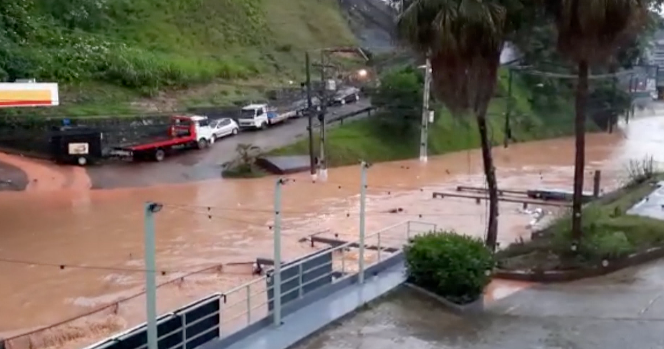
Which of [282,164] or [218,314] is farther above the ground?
[218,314]

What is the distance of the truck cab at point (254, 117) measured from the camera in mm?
46219

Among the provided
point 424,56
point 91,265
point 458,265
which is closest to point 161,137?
point 91,265

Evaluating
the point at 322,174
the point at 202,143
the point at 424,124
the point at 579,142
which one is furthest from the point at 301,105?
the point at 579,142

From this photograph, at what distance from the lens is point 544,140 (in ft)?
192

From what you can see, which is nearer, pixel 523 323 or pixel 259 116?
pixel 523 323

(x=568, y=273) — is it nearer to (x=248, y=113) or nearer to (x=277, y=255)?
(x=277, y=255)

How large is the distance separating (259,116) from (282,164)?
7978 mm

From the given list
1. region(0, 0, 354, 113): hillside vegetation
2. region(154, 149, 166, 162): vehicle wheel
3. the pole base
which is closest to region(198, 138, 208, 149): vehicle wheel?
region(154, 149, 166, 162): vehicle wheel

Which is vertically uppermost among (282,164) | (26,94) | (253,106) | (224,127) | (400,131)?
(26,94)

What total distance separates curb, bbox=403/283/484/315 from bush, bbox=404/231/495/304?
0.07 meters

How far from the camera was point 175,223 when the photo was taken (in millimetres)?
27062

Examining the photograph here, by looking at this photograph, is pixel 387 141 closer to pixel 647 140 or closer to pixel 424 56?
pixel 647 140

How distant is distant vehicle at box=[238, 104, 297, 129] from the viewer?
46.2m

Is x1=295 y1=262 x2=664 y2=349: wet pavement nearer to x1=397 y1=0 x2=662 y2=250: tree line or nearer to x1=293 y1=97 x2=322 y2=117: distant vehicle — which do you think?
x1=397 y1=0 x2=662 y2=250: tree line
